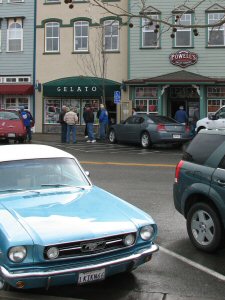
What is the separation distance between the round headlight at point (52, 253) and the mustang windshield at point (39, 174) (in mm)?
1489

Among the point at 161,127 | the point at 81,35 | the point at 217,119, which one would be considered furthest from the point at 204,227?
the point at 81,35

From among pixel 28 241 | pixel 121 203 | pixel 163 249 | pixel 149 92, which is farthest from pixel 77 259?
pixel 149 92

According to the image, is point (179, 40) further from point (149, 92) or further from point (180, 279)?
point (180, 279)

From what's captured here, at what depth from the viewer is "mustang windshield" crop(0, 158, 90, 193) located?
19.2ft

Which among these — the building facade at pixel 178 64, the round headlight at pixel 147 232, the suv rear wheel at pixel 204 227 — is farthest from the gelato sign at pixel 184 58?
the round headlight at pixel 147 232

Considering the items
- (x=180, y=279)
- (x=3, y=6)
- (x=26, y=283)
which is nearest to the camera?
(x=26, y=283)

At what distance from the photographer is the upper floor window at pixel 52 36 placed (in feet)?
105

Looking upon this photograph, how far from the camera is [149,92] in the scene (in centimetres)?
2991

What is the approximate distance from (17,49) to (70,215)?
29015 millimetres

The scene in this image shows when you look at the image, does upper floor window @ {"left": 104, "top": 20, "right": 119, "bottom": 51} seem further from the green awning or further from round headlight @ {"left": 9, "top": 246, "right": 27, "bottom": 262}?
round headlight @ {"left": 9, "top": 246, "right": 27, "bottom": 262}

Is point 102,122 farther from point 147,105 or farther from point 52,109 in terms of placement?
point 52,109

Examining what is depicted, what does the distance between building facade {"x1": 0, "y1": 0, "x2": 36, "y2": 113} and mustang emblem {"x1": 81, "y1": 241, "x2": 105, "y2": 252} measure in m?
27.9

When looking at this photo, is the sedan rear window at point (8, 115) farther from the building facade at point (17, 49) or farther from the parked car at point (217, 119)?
the parked car at point (217, 119)

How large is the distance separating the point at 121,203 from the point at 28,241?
1.47m
